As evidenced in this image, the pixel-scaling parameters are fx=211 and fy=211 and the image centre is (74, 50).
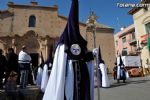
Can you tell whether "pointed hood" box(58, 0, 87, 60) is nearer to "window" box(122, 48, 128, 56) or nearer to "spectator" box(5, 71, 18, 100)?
"spectator" box(5, 71, 18, 100)

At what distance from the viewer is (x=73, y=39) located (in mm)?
4168

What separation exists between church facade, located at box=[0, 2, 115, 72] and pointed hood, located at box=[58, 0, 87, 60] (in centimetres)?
2393

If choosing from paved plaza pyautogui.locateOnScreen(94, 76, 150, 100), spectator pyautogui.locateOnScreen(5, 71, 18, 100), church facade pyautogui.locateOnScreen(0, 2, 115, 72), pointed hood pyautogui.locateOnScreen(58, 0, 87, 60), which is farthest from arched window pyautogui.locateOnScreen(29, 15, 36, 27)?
pointed hood pyautogui.locateOnScreen(58, 0, 87, 60)

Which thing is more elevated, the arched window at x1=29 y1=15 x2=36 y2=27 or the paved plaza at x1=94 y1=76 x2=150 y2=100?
the arched window at x1=29 y1=15 x2=36 y2=27

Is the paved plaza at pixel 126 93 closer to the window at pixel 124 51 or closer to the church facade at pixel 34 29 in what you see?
the church facade at pixel 34 29

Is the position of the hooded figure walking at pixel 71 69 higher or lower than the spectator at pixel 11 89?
higher

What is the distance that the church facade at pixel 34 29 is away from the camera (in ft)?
94.3

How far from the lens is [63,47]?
407cm

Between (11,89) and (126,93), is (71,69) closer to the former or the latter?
(11,89)

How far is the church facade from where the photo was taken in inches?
1132

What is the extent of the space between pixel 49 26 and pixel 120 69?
16.9m

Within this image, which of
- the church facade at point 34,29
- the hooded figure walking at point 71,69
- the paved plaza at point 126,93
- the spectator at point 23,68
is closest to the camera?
the hooded figure walking at point 71,69

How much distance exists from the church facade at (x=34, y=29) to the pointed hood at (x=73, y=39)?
2393 centimetres

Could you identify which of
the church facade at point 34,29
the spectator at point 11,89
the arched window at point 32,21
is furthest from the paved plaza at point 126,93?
the arched window at point 32,21
